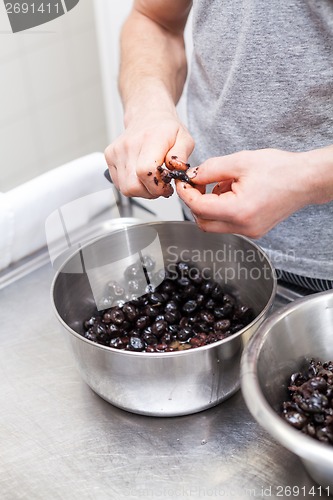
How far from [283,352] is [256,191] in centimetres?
26

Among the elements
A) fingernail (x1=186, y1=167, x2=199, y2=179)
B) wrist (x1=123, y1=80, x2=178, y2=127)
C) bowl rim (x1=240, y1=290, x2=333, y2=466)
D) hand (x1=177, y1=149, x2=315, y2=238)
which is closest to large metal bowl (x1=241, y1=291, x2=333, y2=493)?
bowl rim (x1=240, y1=290, x2=333, y2=466)

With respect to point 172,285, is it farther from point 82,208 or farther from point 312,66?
point 312,66

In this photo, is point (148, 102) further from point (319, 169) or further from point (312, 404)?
point (312, 404)

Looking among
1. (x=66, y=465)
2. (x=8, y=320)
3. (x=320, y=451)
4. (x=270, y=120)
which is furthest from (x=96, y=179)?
(x=320, y=451)

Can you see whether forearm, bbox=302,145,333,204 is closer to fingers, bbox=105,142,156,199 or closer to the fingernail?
the fingernail

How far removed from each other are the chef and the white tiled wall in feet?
3.46

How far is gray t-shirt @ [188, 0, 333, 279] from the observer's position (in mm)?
1018

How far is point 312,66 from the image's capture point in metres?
1.02

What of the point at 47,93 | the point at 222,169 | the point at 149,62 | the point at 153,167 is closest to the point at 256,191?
the point at 222,169

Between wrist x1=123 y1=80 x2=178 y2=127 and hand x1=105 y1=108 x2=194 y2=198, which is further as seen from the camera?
wrist x1=123 y1=80 x2=178 y2=127

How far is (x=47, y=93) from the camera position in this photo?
7.89ft

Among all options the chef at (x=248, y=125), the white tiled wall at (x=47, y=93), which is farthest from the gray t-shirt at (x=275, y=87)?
the white tiled wall at (x=47, y=93)

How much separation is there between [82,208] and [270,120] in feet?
1.69

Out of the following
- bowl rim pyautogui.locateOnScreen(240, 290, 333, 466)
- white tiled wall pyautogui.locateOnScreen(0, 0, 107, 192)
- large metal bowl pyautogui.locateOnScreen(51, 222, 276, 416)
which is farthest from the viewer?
white tiled wall pyautogui.locateOnScreen(0, 0, 107, 192)
